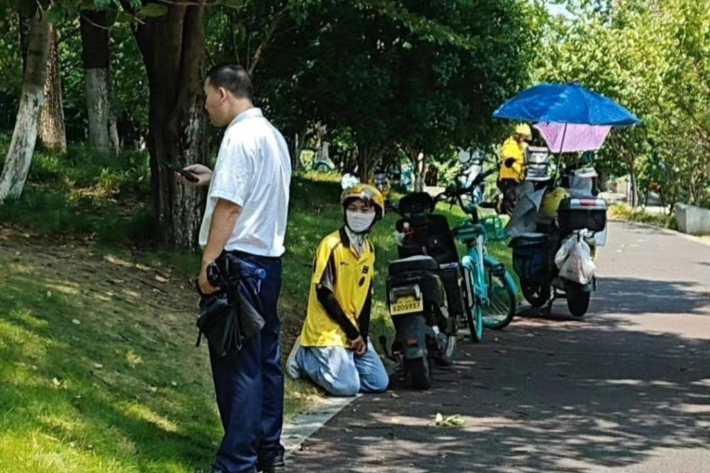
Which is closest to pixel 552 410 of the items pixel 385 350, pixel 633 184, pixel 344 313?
pixel 344 313

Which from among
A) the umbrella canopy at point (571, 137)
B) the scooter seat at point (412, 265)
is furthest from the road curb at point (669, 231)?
the scooter seat at point (412, 265)

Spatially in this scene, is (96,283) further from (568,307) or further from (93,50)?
(93,50)

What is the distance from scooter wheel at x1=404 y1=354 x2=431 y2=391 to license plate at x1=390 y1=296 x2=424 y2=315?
33cm

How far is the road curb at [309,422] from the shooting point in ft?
23.9

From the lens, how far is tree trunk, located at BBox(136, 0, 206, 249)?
1088 cm

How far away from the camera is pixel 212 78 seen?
6219mm

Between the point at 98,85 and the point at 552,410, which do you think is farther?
the point at 98,85

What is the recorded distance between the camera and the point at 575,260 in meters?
13.4

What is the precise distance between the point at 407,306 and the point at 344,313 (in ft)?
1.86

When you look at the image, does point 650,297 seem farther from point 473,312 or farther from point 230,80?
point 230,80

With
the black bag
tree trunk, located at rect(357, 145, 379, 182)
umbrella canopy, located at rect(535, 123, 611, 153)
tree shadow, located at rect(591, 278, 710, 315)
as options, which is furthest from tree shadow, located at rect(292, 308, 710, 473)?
tree trunk, located at rect(357, 145, 379, 182)

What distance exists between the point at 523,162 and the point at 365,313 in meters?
6.07

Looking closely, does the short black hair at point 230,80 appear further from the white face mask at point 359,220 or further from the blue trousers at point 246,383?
the white face mask at point 359,220

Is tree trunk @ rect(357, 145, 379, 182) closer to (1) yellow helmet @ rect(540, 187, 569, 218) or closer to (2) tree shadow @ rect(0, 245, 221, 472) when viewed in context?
(1) yellow helmet @ rect(540, 187, 569, 218)
